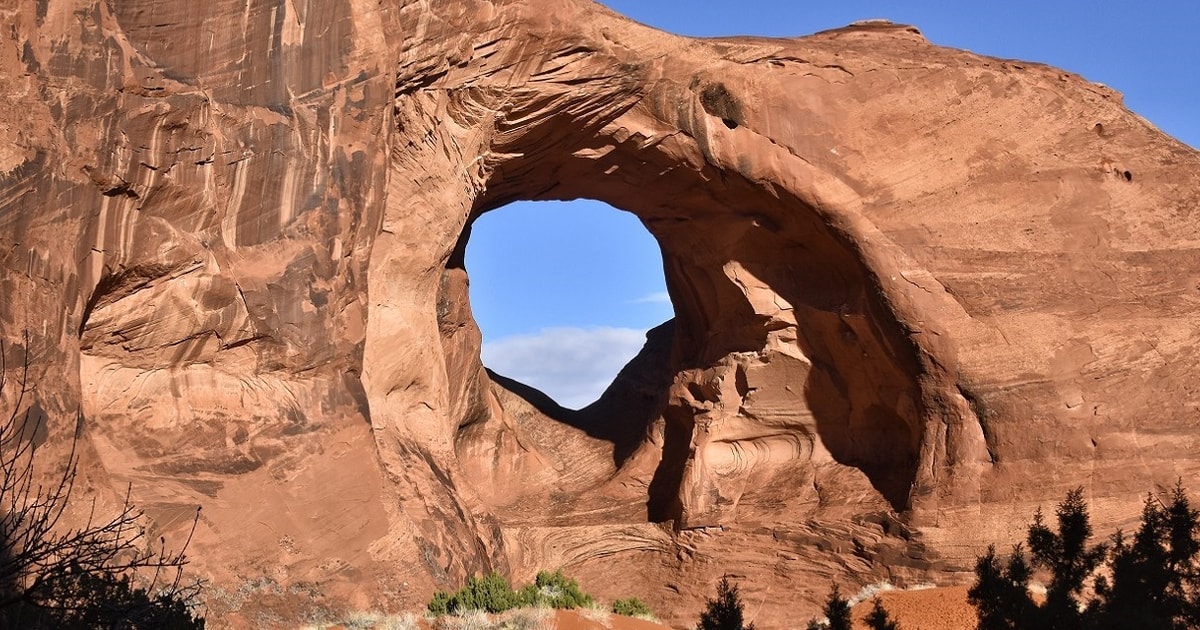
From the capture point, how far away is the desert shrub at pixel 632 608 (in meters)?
15.0

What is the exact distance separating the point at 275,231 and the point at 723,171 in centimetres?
627

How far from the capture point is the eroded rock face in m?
11.7

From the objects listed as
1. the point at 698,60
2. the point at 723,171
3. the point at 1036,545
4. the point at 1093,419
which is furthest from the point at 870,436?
the point at 1036,545

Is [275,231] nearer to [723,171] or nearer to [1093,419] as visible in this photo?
[723,171]

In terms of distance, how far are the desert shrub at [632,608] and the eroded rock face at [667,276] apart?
108 cm

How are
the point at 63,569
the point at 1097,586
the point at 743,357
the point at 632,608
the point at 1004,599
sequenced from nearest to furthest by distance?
the point at 63,569, the point at 1004,599, the point at 1097,586, the point at 632,608, the point at 743,357

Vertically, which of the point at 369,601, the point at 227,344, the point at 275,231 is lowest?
the point at 369,601

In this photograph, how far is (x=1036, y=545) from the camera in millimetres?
8508

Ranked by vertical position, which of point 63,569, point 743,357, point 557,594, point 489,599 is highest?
point 743,357

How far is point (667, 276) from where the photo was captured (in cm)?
2000

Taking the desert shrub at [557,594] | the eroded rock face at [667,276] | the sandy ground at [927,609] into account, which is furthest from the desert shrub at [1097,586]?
the eroded rock face at [667,276]

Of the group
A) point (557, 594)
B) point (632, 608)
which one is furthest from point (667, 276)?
point (557, 594)

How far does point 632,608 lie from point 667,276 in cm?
643

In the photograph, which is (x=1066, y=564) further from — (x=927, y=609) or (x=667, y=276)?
(x=667, y=276)
